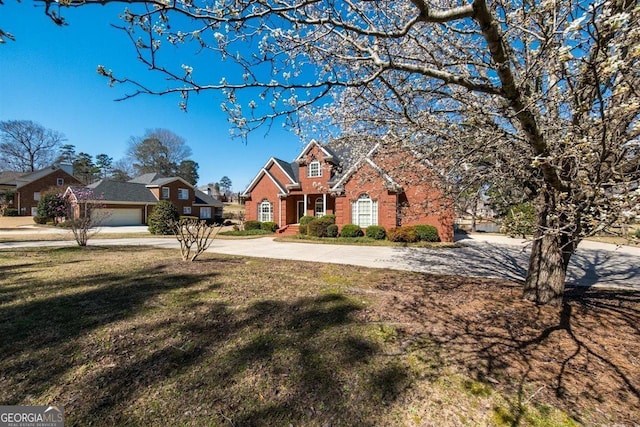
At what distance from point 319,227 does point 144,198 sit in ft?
82.4

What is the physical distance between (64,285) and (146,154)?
49354mm

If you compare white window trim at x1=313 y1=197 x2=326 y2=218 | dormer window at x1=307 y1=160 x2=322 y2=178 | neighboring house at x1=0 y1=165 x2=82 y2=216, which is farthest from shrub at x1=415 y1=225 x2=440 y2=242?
neighboring house at x1=0 y1=165 x2=82 y2=216

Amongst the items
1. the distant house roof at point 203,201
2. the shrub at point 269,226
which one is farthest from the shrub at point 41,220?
the shrub at point 269,226

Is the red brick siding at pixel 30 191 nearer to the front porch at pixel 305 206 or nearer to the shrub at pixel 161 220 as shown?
the shrub at pixel 161 220

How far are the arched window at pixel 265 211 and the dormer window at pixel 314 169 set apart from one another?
4.14 metres

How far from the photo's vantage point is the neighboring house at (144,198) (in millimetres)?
27641

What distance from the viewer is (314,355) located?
2.94m

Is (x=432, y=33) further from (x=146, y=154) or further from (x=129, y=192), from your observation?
(x=146, y=154)

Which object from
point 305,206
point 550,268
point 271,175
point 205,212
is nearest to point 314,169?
point 305,206

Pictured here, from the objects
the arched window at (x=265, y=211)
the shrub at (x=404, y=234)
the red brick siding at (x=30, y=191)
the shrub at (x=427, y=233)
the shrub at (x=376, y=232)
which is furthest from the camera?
the red brick siding at (x=30, y=191)

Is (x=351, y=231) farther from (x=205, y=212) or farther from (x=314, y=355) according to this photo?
(x=205, y=212)

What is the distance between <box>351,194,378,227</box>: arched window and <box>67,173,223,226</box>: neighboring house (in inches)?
958

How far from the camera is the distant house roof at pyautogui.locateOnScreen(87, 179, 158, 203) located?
89.4 feet

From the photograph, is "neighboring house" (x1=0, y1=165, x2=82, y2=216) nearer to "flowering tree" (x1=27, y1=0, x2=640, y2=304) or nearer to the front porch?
the front porch
